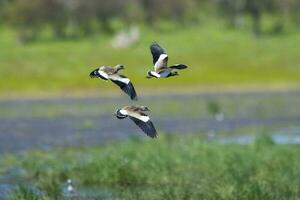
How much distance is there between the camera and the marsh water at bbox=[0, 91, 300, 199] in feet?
132

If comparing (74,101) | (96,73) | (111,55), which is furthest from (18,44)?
(96,73)

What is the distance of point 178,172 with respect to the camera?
2711 cm

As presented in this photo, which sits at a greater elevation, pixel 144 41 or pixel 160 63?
pixel 144 41

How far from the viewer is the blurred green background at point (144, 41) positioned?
8044cm

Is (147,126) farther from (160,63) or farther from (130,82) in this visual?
(160,63)

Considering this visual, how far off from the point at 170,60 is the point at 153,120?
34472 millimetres

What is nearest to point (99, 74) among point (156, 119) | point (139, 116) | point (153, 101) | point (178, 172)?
point (139, 116)

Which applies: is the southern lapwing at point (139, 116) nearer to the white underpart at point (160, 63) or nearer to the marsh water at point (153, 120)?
the white underpart at point (160, 63)

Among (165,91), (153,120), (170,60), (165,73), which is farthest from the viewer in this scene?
(170,60)

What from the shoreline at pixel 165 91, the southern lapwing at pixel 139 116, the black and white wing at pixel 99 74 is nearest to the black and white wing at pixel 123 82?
the black and white wing at pixel 99 74

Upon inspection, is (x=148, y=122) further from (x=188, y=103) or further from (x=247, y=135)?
(x=188, y=103)

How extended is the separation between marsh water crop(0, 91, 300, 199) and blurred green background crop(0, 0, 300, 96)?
24.3 feet

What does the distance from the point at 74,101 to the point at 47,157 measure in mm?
37445

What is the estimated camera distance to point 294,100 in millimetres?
66250
